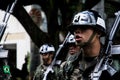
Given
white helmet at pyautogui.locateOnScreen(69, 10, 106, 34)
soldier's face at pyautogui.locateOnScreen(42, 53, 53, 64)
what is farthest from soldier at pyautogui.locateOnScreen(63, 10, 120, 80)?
soldier's face at pyautogui.locateOnScreen(42, 53, 53, 64)

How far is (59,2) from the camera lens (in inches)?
484

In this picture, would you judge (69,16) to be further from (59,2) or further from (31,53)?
(31,53)

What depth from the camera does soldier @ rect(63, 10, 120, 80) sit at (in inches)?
189

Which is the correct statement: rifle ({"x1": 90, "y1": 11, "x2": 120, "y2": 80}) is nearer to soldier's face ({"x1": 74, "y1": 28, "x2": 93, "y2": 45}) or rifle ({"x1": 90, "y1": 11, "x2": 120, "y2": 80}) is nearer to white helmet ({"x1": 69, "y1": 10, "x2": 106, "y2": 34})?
white helmet ({"x1": 69, "y1": 10, "x2": 106, "y2": 34})

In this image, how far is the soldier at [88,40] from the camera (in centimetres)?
480

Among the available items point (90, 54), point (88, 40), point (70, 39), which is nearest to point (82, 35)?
point (88, 40)

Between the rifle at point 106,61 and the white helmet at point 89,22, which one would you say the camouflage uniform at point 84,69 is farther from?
the white helmet at point 89,22

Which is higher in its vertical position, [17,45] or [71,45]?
[71,45]

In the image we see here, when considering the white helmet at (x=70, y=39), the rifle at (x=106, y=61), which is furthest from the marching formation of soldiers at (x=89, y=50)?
the white helmet at (x=70, y=39)

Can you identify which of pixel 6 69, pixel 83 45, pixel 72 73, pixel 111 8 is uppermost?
pixel 83 45

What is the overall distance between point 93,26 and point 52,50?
5070 millimetres

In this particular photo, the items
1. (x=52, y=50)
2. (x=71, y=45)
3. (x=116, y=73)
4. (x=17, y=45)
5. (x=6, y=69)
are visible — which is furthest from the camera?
(x=17, y=45)

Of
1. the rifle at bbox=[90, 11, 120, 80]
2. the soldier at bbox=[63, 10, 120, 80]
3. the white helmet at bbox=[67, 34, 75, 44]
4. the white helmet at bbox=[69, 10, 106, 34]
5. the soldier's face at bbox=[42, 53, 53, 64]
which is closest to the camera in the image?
the rifle at bbox=[90, 11, 120, 80]

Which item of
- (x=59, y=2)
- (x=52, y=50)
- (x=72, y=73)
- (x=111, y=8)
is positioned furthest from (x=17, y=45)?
(x=72, y=73)
